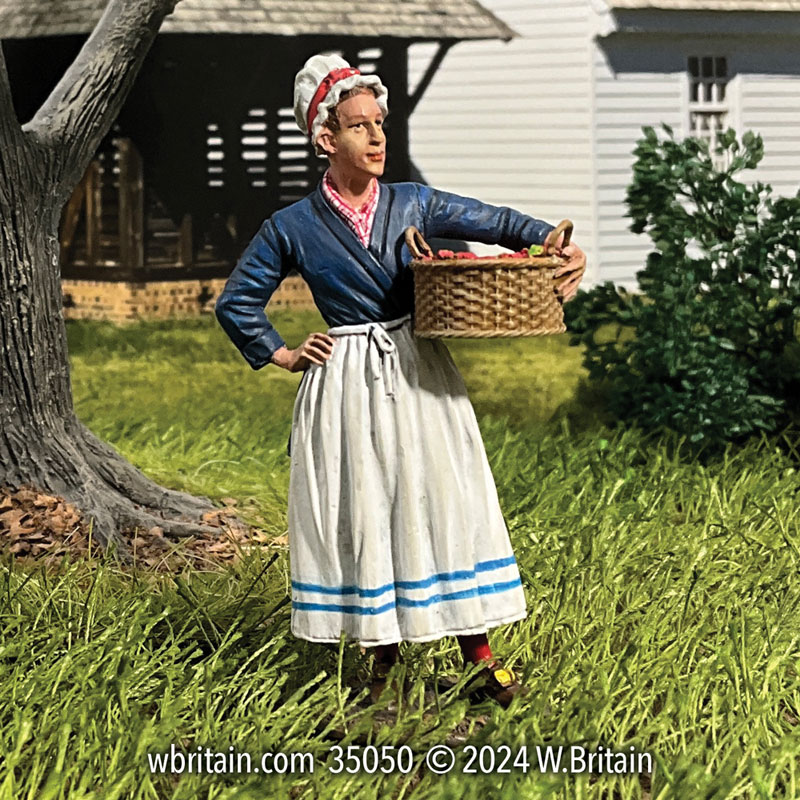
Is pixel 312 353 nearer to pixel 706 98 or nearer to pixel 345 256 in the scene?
pixel 345 256

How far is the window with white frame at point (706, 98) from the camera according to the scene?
16.7 m

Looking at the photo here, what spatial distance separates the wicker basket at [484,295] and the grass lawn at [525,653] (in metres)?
1.05

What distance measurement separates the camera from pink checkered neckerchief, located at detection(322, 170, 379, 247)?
13.5ft

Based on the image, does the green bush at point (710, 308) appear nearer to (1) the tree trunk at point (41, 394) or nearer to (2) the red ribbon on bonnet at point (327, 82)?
(1) the tree trunk at point (41, 394)

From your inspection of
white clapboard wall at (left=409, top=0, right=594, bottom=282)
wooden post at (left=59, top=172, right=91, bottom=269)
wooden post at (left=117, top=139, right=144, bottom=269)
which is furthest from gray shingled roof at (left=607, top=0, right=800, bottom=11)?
wooden post at (left=59, top=172, right=91, bottom=269)

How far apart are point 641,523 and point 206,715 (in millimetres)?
2531

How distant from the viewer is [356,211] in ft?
13.5

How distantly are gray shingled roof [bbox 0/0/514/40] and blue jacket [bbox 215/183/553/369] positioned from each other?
34.1 feet

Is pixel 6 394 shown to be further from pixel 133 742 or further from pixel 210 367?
pixel 210 367

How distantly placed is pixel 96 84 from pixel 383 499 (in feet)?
9.43

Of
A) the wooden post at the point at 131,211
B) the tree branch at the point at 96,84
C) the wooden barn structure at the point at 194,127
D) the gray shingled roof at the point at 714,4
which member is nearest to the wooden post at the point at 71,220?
the wooden barn structure at the point at 194,127

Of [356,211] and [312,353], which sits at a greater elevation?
[356,211]

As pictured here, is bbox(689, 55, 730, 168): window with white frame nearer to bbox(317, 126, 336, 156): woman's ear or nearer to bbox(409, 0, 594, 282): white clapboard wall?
bbox(409, 0, 594, 282): white clapboard wall

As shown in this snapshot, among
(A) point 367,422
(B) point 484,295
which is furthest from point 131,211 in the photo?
(B) point 484,295
